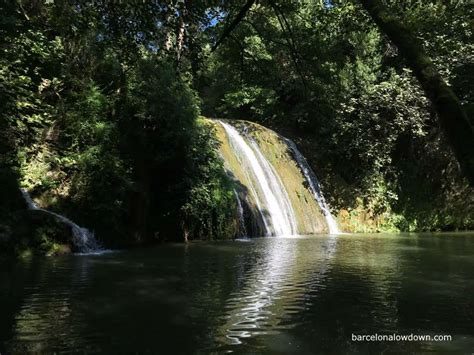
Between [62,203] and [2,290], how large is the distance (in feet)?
15.9

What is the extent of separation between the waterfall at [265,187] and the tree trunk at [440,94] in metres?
11.6

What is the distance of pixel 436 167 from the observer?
21.3m

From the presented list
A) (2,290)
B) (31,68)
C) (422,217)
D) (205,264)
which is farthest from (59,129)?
(422,217)

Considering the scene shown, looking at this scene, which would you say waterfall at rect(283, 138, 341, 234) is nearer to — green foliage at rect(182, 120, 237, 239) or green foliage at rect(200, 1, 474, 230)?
green foliage at rect(200, 1, 474, 230)

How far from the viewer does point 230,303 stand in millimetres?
5539

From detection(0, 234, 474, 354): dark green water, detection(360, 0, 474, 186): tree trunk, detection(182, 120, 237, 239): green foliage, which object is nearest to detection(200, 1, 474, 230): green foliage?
detection(182, 120, 237, 239): green foliage

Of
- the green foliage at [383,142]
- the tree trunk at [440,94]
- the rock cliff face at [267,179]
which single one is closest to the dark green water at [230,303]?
the tree trunk at [440,94]

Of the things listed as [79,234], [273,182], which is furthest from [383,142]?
[79,234]

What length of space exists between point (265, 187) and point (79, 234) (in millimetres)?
7407

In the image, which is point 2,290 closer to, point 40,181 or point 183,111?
point 40,181

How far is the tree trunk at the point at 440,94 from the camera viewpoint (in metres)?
3.00

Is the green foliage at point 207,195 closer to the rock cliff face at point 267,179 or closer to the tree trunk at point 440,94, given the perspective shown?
the rock cliff face at point 267,179

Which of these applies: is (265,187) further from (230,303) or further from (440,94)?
(440,94)

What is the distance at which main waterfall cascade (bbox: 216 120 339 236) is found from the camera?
Result: 15.5 meters
